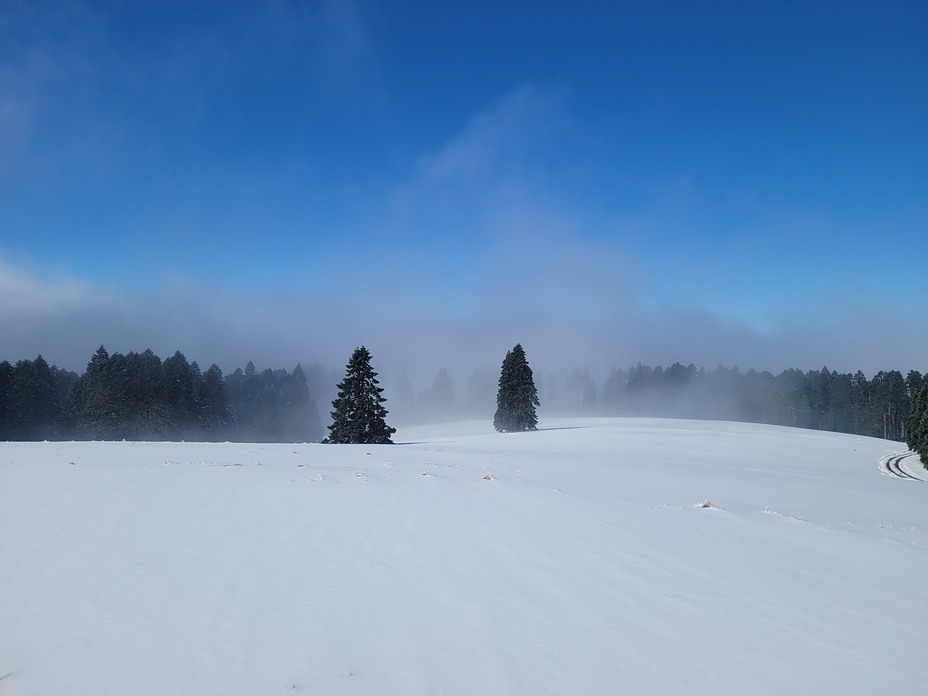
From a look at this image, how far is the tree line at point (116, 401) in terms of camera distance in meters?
49.5

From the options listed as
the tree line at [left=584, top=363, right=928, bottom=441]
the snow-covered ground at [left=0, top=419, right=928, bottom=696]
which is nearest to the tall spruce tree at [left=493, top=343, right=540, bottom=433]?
the snow-covered ground at [left=0, top=419, right=928, bottom=696]

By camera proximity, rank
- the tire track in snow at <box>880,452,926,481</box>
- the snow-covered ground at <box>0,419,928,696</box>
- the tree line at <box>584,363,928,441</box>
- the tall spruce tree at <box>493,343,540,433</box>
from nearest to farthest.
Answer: the snow-covered ground at <box>0,419,928,696</box> → the tire track in snow at <box>880,452,926,481</box> → the tall spruce tree at <box>493,343,540,433</box> → the tree line at <box>584,363,928,441</box>

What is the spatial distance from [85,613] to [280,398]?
97371 millimetres

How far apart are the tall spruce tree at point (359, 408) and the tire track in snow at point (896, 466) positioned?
103 feet

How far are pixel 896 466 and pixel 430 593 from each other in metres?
42.1

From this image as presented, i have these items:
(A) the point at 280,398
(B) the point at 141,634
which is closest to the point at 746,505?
(B) the point at 141,634

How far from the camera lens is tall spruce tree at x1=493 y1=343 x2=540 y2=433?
5938 centimetres

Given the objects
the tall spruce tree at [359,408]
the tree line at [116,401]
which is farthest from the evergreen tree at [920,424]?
the tree line at [116,401]

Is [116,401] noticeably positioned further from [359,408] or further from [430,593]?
[430,593]

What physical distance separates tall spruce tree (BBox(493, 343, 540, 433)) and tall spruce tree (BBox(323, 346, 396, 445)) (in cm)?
2516

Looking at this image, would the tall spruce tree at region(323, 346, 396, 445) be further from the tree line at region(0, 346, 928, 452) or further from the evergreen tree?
the evergreen tree

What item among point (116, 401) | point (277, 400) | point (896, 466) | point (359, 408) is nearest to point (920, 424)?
point (896, 466)

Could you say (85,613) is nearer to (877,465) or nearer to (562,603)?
(562,603)

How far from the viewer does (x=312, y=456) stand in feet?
53.6
